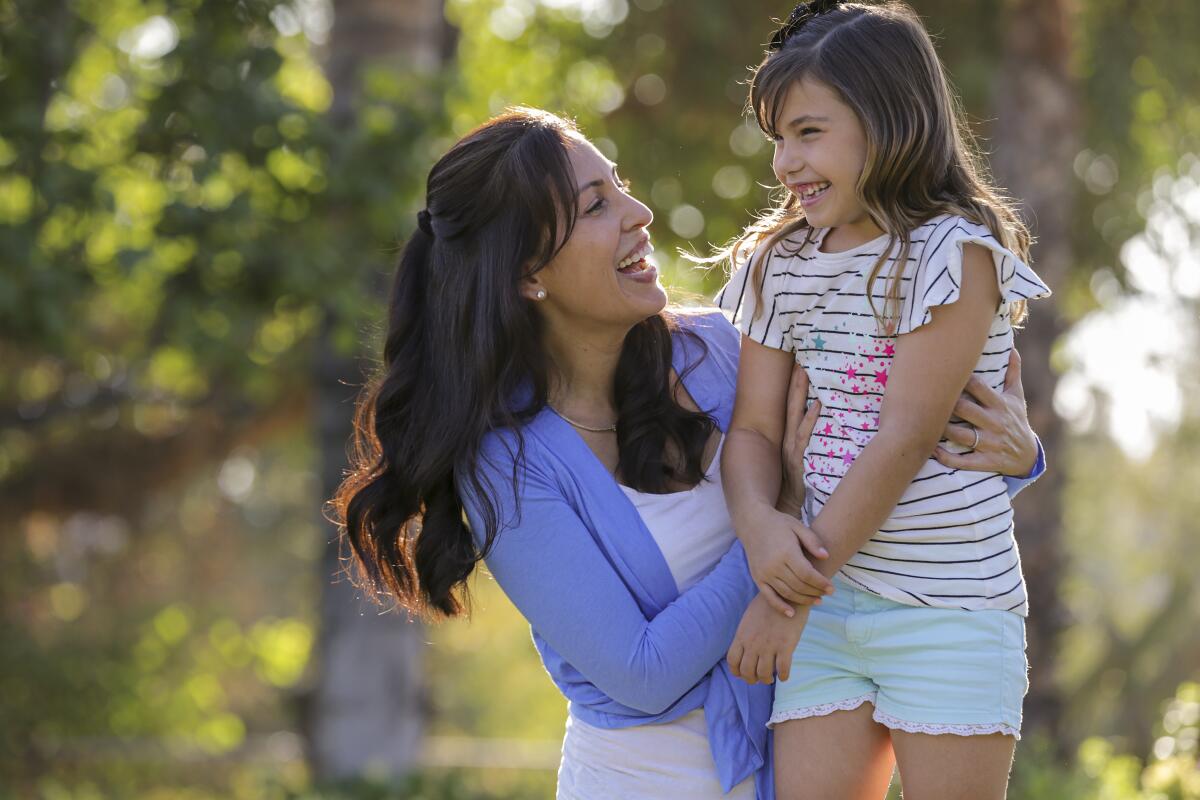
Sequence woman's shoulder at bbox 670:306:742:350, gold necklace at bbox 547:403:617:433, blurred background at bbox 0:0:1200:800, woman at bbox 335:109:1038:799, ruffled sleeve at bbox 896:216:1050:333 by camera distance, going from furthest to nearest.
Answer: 1. blurred background at bbox 0:0:1200:800
2. woman's shoulder at bbox 670:306:742:350
3. gold necklace at bbox 547:403:617:433
4. woman at bbox 335:109:1038:799
5. ruffled sleeve at bbox 896:216:1050:333

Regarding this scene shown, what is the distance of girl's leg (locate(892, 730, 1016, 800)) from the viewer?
7.74 ft

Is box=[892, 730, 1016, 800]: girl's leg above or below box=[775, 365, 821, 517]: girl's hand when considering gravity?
below

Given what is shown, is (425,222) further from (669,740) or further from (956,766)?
(956,766)

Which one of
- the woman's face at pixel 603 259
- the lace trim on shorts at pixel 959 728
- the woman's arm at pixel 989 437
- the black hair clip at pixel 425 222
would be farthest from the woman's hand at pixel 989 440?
the black hair clip at pixel 425 222

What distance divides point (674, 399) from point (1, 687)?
41.4 ft

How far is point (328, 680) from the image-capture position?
864 cm

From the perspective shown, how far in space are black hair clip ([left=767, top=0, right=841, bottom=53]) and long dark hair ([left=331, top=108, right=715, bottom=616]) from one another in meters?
0.47

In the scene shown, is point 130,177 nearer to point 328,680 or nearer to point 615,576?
point 328,680

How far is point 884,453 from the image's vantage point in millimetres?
2354

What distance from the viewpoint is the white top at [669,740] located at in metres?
2.60

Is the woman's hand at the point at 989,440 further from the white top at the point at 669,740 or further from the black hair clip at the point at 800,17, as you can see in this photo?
the black hair clip at the point at 800,17

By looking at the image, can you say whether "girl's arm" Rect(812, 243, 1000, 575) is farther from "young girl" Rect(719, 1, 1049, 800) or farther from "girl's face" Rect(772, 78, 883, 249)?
"girl's face" Rect(772, 78, 883, 249)

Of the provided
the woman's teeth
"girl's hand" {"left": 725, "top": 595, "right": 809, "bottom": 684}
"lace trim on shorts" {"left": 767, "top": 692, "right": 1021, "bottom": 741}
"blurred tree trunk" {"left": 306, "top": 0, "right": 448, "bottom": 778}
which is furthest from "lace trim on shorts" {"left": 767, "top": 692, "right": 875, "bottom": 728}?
"blurred tree trunk" {"left": 306, "top": 0, "right": 448, "bottom": 778}

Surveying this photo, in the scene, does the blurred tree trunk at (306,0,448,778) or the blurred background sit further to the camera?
the blurred tree trunk at (306,0,448,778)
